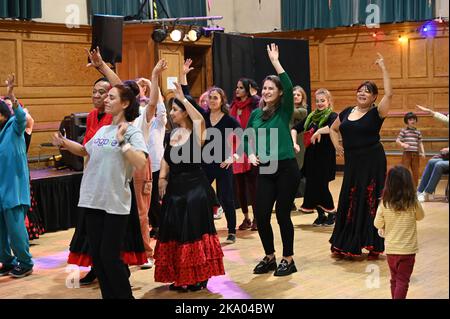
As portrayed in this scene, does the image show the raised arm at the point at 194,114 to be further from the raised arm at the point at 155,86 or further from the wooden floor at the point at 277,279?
the wooden floor at the point at 277,279

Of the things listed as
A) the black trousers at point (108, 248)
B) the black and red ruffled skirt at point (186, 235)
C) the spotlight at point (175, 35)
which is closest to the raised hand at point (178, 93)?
the black and red ruffled skirt at point (186, 235)

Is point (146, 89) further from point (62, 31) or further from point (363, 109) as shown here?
point (62, 31)

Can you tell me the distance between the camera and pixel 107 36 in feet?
27.3

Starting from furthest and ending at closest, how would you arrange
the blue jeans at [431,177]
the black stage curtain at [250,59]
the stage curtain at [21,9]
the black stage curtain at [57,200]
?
the black stage curtain at [250,59] < the stage curtain at [21,9] < the blue jeans at [431,177] < the black stage curtain at [57,200]

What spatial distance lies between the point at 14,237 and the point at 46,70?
5285mm

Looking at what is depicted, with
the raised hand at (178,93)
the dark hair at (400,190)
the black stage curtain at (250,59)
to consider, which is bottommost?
the dark hair at (400,190)

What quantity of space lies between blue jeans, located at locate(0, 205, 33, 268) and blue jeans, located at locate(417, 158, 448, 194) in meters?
5.13

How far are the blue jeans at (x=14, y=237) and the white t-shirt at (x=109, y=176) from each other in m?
1.65

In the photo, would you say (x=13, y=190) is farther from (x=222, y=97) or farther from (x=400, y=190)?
(x=400, y=190)

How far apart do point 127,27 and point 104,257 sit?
6.99 meters

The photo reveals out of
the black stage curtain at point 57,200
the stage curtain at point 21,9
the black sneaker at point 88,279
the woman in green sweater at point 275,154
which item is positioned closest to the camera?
Result: the woman in green sweater at point 275,154

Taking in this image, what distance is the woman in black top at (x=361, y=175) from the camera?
5.69 meters

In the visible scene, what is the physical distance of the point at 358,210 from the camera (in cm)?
581
